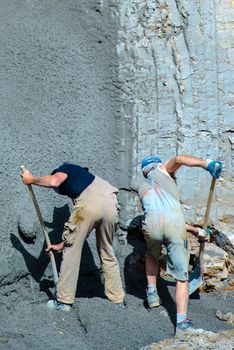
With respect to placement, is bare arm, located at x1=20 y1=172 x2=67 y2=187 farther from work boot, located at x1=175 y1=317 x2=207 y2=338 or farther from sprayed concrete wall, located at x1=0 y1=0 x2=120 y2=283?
work boot, located at x1=175 y1=317 x2=207 y2=338

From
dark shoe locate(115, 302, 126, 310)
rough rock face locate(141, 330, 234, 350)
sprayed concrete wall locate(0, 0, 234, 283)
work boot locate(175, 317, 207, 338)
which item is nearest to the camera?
rough rock face locate(141, 330, 234, 350)

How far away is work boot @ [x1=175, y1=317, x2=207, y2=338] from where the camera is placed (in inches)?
239

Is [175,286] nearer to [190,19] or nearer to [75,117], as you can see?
[75,117]

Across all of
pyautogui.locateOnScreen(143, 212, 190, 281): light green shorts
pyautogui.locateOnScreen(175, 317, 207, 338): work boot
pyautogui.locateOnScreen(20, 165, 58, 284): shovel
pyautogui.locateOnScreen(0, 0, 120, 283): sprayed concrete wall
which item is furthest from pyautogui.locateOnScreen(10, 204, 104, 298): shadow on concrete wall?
pyautogui.locateOnScreen(175, 317, 207, 338): work boot

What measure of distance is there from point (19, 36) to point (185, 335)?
273 centimetres

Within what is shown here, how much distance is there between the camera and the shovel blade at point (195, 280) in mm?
6715

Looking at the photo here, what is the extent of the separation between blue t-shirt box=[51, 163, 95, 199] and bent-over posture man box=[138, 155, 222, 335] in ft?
1.47

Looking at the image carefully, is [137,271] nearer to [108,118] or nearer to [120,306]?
[120,306]

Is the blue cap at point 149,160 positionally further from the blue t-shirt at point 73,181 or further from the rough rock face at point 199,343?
the rough rock face at point 199,343

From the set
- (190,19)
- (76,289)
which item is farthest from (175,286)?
→ (190,19)

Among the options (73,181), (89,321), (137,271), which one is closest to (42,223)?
(73,181)

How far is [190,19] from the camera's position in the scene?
7.45 m

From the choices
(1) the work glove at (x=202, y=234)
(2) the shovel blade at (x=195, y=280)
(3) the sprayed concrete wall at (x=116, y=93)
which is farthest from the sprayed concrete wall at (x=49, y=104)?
(2) the shovel blade at (x=195, y=280)

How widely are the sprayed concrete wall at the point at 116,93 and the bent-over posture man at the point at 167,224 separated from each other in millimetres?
587
